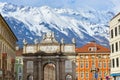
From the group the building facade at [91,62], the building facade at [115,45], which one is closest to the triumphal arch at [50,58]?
the building facade at [91,62]

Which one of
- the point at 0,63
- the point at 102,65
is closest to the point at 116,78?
the point at 0,63

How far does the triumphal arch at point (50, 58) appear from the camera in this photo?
10956 centimetres

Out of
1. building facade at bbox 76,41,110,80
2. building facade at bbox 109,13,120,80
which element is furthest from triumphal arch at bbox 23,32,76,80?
building facade at bbox 109,13,120,80

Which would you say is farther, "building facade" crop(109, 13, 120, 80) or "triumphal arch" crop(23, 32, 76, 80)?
"triumphal arch" crop(23, 32, 76, 80)

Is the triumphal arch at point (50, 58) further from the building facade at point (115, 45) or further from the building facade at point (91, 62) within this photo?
the building facade at point (115, 45)

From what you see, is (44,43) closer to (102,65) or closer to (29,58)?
(29,58)

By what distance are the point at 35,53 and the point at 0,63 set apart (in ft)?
158

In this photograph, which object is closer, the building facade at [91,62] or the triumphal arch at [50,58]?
the triumphal arch at [50,58]

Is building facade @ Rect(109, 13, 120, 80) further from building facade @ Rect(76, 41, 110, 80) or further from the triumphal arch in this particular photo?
building facade @ Rect(76, 41, 110, 80)

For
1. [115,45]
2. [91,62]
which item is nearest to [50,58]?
[91,62]

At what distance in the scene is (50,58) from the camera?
362 feet

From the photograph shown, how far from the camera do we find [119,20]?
56.6 metres

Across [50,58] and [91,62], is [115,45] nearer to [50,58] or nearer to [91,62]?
[50,58]

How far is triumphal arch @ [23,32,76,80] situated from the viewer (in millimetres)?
109562
